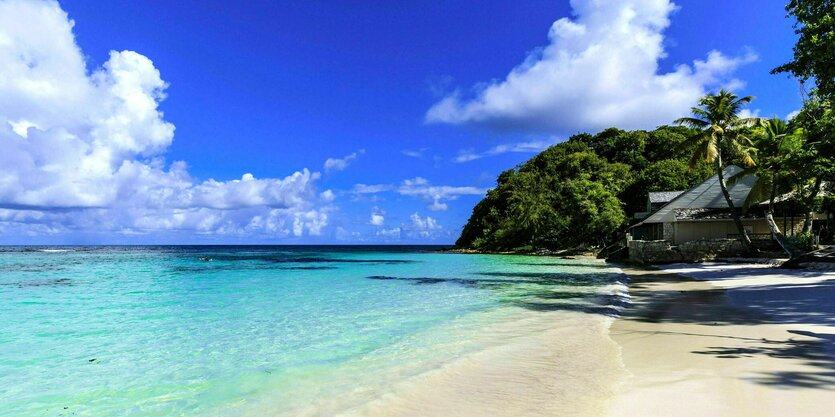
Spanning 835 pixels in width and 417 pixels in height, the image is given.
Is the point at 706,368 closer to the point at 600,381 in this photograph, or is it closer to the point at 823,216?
the point at 600,381

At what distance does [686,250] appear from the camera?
28.7 metres

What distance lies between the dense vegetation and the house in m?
1.14

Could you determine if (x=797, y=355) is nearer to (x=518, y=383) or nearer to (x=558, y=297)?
(x=518, y=383)

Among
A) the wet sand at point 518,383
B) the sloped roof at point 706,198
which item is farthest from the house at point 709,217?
the wet sand at point 518,383

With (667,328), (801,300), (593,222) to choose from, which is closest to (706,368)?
(667,328)

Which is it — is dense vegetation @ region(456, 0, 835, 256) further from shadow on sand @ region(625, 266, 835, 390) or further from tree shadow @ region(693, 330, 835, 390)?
tree shadow @ region(693, 330, 835, 390)

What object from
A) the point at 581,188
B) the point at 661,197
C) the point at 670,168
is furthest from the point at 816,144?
the point at 670,168

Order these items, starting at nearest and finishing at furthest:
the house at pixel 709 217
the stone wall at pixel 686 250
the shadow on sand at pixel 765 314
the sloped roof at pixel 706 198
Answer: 1. the shadow on sand at pixel 765 314
2. the stone wall at pixel 686 250
3. the house at pixel 709 217
4. the sloped roof at pixel 706 198

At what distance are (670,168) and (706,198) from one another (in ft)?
54.0

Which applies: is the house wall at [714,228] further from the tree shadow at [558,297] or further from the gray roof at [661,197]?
the tree shadow at [558,297]

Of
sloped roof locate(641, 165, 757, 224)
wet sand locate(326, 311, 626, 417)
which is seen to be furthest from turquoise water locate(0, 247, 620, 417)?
sloped roof locate(641, 165, 757, 224)

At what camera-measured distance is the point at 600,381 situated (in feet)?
17.2

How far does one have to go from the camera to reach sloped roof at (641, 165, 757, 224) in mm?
31531

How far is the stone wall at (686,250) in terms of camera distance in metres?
27.3
